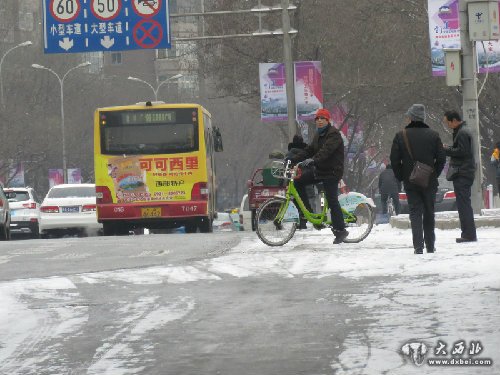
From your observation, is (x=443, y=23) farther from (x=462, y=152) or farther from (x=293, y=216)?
(x=462, y=152)

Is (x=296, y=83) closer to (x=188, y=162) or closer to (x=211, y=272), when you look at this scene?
(x=188, y=162)

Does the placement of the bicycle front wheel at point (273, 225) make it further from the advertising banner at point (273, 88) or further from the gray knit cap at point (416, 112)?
the advertising banner at point (273, 88)

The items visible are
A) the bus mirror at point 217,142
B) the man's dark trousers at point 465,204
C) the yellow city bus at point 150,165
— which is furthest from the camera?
the bus mirror at point 217,142

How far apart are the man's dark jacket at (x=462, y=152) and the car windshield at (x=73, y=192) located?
20.9 meters

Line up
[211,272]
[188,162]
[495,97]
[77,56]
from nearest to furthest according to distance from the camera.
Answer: [211,272], [188,162], [495,97], [77,56]

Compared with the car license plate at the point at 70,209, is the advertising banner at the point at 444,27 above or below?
above

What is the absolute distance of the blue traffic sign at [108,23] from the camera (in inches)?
1578

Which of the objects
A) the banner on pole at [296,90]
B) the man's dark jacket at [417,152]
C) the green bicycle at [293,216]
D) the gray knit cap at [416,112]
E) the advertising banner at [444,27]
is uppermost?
the advertising banner at [444,27]

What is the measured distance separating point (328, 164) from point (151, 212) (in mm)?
14915

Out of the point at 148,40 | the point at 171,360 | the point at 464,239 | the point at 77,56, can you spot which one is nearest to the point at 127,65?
the point at 77,56

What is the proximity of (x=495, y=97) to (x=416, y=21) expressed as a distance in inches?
150

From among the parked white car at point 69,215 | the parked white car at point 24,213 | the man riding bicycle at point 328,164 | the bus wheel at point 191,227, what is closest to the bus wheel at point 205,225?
the bus wheel at point 191,227

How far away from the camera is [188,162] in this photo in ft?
111

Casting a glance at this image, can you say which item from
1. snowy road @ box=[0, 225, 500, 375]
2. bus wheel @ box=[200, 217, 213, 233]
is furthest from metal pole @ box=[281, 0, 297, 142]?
snowy road @ box=[0, 225, 500, 375]
